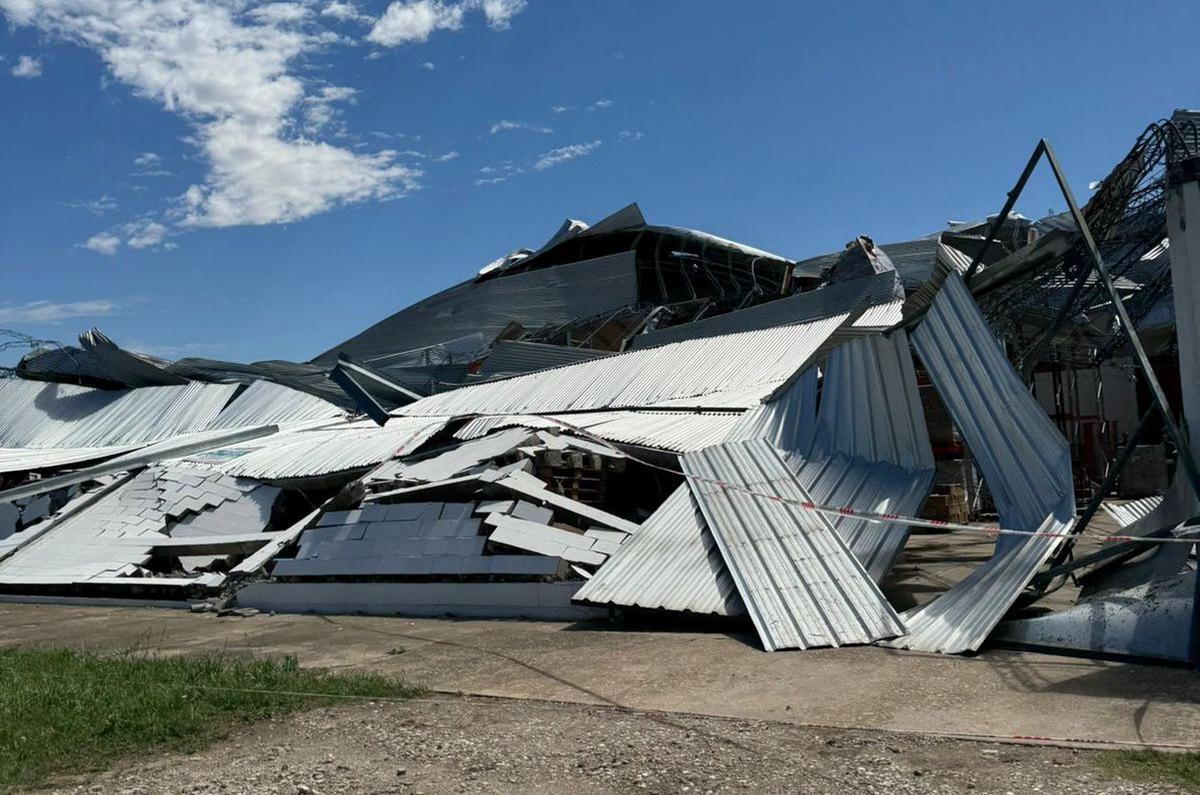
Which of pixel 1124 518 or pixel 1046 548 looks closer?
pixel 1046 548

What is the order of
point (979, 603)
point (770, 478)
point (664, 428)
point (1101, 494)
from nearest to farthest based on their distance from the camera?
point (979, 603) → point (1101, 494) → point (770, 478) → point (664, 428)

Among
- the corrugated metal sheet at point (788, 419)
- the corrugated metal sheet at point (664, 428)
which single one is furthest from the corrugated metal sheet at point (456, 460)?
the corrugated metal sheet at point (788, 419)

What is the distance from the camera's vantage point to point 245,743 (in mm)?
6441

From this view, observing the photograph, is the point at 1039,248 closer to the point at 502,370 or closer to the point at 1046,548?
the point at 1046,548

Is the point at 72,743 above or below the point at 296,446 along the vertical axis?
below

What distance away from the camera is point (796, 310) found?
2311 centimetres

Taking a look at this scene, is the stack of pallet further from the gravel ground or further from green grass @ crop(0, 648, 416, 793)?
the gravel ground

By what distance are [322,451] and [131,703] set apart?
516 inches

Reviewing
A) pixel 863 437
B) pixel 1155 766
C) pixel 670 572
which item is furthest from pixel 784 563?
pixel 1155 766

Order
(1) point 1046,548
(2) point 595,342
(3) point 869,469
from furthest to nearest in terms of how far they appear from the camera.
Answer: (2) point 595,342 → (3) point 869,469 → (1) point 1046,548

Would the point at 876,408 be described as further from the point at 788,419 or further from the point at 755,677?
the point at 755,677

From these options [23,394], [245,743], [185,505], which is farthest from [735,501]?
[23,394]

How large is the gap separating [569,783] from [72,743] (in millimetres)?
3189

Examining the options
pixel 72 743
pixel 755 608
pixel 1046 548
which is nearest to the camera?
pixel 72 743
